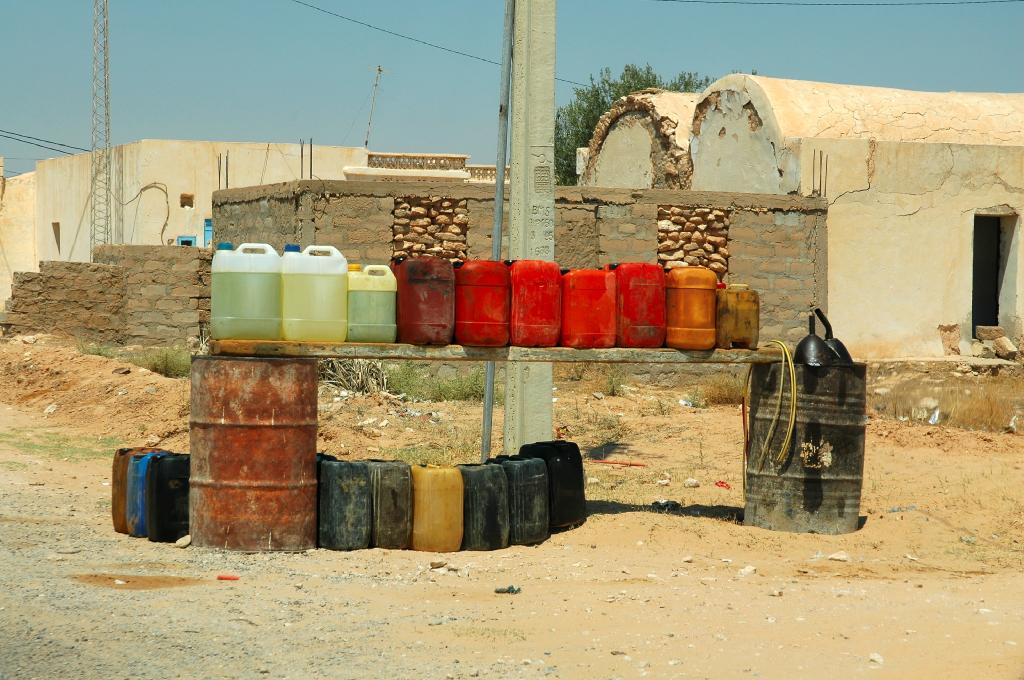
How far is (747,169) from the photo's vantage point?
16.6 meters

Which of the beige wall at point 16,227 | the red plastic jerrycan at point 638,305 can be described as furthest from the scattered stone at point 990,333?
the beige wall at point 16,227

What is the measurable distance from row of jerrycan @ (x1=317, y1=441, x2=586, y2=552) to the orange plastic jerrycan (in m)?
1.20

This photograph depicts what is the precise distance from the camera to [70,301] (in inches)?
660

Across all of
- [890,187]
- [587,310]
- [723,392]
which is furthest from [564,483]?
[890,187]

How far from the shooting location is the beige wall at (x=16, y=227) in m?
36.5

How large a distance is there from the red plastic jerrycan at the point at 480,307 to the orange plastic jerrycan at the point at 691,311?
1.01m

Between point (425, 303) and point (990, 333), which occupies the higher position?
point (425, 303)

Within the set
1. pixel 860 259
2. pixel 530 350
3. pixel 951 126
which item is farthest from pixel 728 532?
pixel 951 126

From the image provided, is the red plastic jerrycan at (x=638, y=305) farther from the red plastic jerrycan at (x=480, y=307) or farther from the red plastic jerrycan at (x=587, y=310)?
the red plastic jerrycan at (x=480, y=307)

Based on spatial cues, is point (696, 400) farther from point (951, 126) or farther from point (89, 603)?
point (89, 603)

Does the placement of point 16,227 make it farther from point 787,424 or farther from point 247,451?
point 787,424

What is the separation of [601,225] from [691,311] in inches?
309

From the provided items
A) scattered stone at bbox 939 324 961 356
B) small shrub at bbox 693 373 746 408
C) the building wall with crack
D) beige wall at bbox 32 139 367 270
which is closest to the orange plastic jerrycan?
small shrub at bbox 693 373 746 408

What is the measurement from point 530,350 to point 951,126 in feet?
39.0
